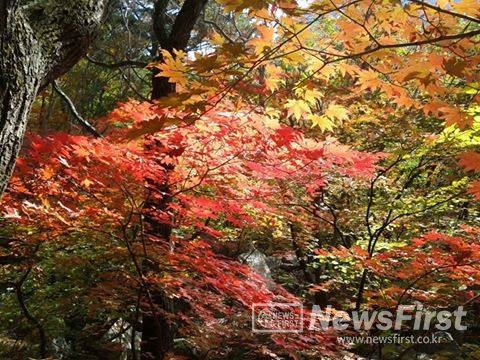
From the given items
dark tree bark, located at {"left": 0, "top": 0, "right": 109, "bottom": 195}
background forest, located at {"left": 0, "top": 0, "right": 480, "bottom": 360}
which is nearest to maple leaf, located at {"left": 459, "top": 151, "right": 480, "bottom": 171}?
background forest, located at {"left": 0, "top": 0, "right": 480, "bottom": 360}

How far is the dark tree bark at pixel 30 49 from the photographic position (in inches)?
64.4

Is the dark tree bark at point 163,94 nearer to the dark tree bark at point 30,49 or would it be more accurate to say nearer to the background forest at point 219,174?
the background forest at point 219,174

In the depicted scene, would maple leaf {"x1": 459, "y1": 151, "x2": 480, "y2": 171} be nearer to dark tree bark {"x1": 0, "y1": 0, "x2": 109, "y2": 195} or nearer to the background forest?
the background forest

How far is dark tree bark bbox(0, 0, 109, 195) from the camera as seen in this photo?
1.63 metres

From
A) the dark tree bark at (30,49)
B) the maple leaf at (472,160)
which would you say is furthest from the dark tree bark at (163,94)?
the maple leaf at (472,160)

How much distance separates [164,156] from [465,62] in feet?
8.91

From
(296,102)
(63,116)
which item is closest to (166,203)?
(296,102)

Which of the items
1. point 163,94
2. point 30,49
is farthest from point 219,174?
point 30,49

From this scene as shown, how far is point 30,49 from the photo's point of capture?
1747 millimetres

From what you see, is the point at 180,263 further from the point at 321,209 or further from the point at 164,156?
the point at 321,209

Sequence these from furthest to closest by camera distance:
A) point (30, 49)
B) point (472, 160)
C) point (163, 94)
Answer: point (163, 94) → point (472, 160) → point (30, 49)

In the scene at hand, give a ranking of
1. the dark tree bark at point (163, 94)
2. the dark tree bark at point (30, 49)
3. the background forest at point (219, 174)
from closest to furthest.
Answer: the dark tree bark at point (30, 49) → the background forest at point (219, 174) → the dark tree bark at point (163, 94)

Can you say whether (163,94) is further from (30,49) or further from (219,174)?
(30,49)

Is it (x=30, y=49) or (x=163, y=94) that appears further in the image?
(x=163, y=94)
